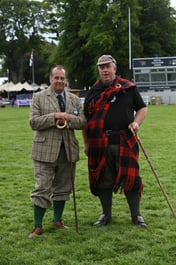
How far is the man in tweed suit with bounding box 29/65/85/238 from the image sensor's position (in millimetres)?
4523

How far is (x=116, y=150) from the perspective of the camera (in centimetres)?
476

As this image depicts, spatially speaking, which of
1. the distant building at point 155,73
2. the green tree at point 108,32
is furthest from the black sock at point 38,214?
the green tree at point 108,32

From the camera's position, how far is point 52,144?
4.58 metres

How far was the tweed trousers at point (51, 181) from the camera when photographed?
14.9 feet

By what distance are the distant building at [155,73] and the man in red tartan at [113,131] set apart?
3408 centimetres

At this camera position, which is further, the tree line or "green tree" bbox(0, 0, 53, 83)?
"green tree" bbox(0, 0, 53, 83)

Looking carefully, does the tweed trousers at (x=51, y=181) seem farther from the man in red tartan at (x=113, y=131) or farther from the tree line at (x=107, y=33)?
the tree line at (x=107, y=33)

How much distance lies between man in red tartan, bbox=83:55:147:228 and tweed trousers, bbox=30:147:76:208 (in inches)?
13.2

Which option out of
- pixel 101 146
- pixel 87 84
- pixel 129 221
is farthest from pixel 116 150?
pixel 87 84

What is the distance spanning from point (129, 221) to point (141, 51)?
38633 millimetres

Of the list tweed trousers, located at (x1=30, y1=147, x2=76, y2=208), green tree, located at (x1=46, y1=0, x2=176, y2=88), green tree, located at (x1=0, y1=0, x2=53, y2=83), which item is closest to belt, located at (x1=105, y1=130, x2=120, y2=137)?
tweed trousers, located at (x1=30, y1=147, x2=76, y2=208)

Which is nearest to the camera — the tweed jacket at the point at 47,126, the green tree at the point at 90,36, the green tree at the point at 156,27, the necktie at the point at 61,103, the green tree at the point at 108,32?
the tweed jacket at the point at 47,126

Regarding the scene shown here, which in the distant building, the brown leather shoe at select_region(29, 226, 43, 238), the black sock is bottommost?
the brown leather shoe at select_region(29, 226, 43, 238)

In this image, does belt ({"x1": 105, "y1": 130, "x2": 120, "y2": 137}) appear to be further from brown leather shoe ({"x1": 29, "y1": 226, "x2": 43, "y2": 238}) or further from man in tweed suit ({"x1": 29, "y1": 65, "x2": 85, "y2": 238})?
brown leather shoe ({"x1": 29, "y1": 226, "x2": 43, "y2": 238})
